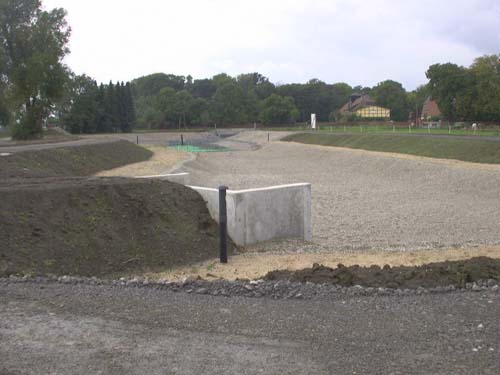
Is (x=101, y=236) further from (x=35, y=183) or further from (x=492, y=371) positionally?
(x=492, y=371)

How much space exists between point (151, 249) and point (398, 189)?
2035 centimetres

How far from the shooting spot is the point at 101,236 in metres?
11.3

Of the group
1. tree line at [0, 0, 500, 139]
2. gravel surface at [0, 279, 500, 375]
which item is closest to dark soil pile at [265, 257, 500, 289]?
gravel surface at [0, 279, 500, 375]

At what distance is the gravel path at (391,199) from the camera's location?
16.1 m

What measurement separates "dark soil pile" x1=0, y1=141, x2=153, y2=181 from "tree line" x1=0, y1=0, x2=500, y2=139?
1283 cm

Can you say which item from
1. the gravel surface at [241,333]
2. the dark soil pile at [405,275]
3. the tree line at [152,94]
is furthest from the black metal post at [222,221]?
the tree line at [152,94]

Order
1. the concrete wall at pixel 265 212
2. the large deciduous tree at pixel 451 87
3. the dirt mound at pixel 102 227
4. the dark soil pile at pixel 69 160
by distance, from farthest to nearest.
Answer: the large deciduous tree at pixel 451 87 < the dark soil pile at pixel 69 160 < the concrete wall at pixel 265 212 < the dirt mound at pixel 102 227

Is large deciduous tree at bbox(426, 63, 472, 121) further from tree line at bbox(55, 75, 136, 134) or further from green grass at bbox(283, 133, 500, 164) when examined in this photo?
tree line at bbox(55, 75, 136, 134)

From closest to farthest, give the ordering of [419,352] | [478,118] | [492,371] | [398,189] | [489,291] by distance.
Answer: [492,371]
[419,352]
[489,291]
[398,189]
[478,118]

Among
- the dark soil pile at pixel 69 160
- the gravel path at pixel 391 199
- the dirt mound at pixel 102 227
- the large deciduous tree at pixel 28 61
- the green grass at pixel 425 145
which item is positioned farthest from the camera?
the large deciduous tree at pixel 28 61

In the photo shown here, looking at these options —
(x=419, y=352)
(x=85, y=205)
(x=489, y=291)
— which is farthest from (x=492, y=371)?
(x=85, y=205)

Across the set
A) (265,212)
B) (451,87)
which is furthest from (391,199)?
(451,87)

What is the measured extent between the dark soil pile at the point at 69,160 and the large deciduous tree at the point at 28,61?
11864mm

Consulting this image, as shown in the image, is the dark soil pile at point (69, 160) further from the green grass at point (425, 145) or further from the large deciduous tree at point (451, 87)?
the large deciduous tree at point (451, 87)
